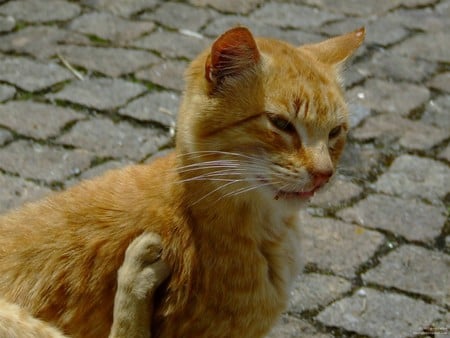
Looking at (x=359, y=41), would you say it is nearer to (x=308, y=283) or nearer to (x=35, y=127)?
(x=308, y=283)

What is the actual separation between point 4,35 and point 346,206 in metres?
3.12

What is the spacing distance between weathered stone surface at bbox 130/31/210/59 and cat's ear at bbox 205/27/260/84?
3.23 metres

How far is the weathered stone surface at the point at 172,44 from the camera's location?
7.26 meters

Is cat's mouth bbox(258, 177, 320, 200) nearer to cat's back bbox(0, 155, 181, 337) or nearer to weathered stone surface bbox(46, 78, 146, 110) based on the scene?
cat's back bbox(0, 155, 181, 337)

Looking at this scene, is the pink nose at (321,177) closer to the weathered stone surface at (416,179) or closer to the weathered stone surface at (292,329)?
the weathered stone surface at (292,329)

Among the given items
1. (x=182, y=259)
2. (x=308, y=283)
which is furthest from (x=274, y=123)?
(x=308, y=283)

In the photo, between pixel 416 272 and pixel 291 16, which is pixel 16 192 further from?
pixel 291 16

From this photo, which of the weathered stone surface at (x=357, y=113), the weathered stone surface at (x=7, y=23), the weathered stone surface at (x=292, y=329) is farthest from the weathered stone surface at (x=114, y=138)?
the weathered stone surface at (x=292, y=329)

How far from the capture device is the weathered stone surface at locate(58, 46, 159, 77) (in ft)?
23.0

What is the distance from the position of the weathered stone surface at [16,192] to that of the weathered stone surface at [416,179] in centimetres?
203

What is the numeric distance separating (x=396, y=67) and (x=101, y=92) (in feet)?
7.22

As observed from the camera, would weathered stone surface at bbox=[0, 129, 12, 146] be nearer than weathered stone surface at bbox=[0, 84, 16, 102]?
Yes

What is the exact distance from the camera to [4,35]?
24.2ft

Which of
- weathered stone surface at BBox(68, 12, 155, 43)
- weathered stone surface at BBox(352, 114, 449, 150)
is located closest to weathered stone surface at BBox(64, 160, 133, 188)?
weathered stone surface at BBox(352, 114, 449, 150)
